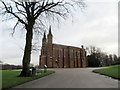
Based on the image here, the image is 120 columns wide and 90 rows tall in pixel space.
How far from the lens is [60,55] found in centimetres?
8888

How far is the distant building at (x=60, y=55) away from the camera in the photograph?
80.2 meters

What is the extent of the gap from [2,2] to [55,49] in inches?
2619

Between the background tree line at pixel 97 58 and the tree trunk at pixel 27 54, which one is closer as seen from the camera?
the tree trunk at pixel 27 54

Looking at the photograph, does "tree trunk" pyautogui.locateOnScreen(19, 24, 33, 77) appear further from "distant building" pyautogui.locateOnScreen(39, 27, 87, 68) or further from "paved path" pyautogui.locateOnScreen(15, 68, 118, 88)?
"distant building" pyautogui.locateOnScreen(39, 27, 87, 68)

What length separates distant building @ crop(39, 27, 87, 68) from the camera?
80.2 meters

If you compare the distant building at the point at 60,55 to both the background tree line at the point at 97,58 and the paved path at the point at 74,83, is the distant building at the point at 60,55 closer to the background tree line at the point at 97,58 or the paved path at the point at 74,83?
the background tree line at the point at 97,58

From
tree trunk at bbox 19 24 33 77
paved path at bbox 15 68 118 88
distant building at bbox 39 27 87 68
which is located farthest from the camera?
distant building at bbox 39 27 87 68

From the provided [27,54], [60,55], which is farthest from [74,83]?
[60,55]

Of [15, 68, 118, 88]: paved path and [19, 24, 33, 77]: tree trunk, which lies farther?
[19, 24, 33, 77]: tree trunk

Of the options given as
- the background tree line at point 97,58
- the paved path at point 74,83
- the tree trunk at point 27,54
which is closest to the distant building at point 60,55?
the background tree line at point 97,58

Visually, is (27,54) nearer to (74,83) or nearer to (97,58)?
(74,83)

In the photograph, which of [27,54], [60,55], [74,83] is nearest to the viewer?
[74,83]

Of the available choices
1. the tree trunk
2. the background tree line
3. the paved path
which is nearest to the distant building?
the background tree line

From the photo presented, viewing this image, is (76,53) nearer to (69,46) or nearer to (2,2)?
(69,46)
